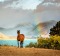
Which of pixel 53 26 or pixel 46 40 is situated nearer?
pixel 46 40

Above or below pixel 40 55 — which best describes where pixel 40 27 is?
above

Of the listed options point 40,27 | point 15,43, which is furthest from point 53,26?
point 15,43

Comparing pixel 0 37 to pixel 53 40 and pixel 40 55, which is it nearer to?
pixel 53 40

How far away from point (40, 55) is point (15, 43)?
4013mm

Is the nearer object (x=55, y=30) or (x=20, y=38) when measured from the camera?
(x=20, y=38)

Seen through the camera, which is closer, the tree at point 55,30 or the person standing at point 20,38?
the person standing at point 20,38

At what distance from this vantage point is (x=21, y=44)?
34.7ft

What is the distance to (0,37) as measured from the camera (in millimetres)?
11211

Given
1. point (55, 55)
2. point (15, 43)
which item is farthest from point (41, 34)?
point (55, 55)

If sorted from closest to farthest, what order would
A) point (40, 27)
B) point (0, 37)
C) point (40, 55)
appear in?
point (40, 55) → point (0, 37) → point (40, 27)

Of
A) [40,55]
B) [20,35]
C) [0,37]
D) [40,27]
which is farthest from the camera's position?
[40,27]

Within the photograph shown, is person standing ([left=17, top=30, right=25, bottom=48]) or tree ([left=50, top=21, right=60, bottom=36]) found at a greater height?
tree ([left=50, top=21, right=60, bottom=36])

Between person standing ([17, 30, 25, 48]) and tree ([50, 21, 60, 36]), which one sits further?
tree ([50, 21, 60, 36])

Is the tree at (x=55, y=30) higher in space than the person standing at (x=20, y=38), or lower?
higher
